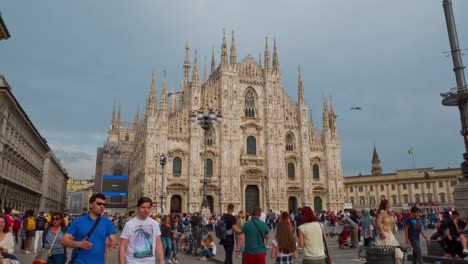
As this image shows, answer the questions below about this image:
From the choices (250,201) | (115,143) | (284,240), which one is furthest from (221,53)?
(284,240)

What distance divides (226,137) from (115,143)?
28593 millimetres

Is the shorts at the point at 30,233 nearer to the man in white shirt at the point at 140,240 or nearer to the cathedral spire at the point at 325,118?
the man in white shirt at the point at 140,240

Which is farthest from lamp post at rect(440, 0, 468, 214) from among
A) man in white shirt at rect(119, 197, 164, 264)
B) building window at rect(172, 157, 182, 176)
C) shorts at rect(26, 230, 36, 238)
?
building window at rect(172, 157, 182, 176)

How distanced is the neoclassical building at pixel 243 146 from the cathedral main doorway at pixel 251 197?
0.37 feet

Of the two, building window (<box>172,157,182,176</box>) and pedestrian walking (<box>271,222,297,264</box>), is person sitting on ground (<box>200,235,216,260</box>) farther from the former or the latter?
building window (<box>172,157,182,176</box>)

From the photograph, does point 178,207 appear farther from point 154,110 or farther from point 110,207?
point 110,207

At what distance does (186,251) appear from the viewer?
49.2ft

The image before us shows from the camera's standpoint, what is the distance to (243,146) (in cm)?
4238

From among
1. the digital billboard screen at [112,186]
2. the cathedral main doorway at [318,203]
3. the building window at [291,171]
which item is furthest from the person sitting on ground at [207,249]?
the digital billboard screen at [112,186]

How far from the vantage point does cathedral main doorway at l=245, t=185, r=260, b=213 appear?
1654 inches

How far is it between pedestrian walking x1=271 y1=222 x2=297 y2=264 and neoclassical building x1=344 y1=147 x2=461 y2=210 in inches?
2210

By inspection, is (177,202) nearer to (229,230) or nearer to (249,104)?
(249,104)

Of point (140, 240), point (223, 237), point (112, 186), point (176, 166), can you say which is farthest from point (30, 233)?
point (112, 186)

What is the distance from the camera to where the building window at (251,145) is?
43000mm
